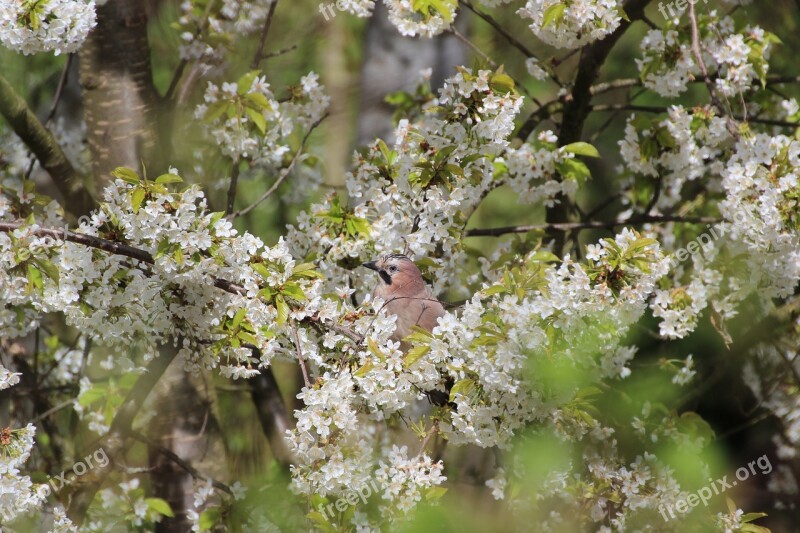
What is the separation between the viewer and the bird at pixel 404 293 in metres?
3.44

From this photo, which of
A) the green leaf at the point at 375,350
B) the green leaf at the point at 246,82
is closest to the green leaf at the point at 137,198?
the green leaf at the point at 375,350

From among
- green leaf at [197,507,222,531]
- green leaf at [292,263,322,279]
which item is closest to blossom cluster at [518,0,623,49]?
green leaf at [292,263,322,279]

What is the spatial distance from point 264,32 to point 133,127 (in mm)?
789

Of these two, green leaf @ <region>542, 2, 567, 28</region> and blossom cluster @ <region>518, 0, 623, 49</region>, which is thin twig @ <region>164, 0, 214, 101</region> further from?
green leaf @ <region>542, 2, 567, 28</region>

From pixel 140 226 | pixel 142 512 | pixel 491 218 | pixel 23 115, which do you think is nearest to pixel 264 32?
pixel 23 115

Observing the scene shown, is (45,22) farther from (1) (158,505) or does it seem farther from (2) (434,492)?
(1) (158,505)

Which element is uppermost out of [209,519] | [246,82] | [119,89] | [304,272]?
[119,89]

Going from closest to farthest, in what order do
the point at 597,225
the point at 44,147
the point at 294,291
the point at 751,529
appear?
the point at 294,291, the point at 751,529, the point at 44,147, the point at 597,225

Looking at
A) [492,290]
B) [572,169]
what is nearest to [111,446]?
[492,290]

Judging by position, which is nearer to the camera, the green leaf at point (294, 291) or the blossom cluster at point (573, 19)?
the green leaf at point (294, 291)

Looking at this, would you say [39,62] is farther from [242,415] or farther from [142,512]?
[142,512]

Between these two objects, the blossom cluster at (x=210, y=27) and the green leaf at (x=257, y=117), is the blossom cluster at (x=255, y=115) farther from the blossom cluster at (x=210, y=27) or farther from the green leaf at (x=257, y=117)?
the blossom cluster at (x=210, y=27)

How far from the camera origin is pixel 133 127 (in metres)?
4.00

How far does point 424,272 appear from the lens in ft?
11.6
